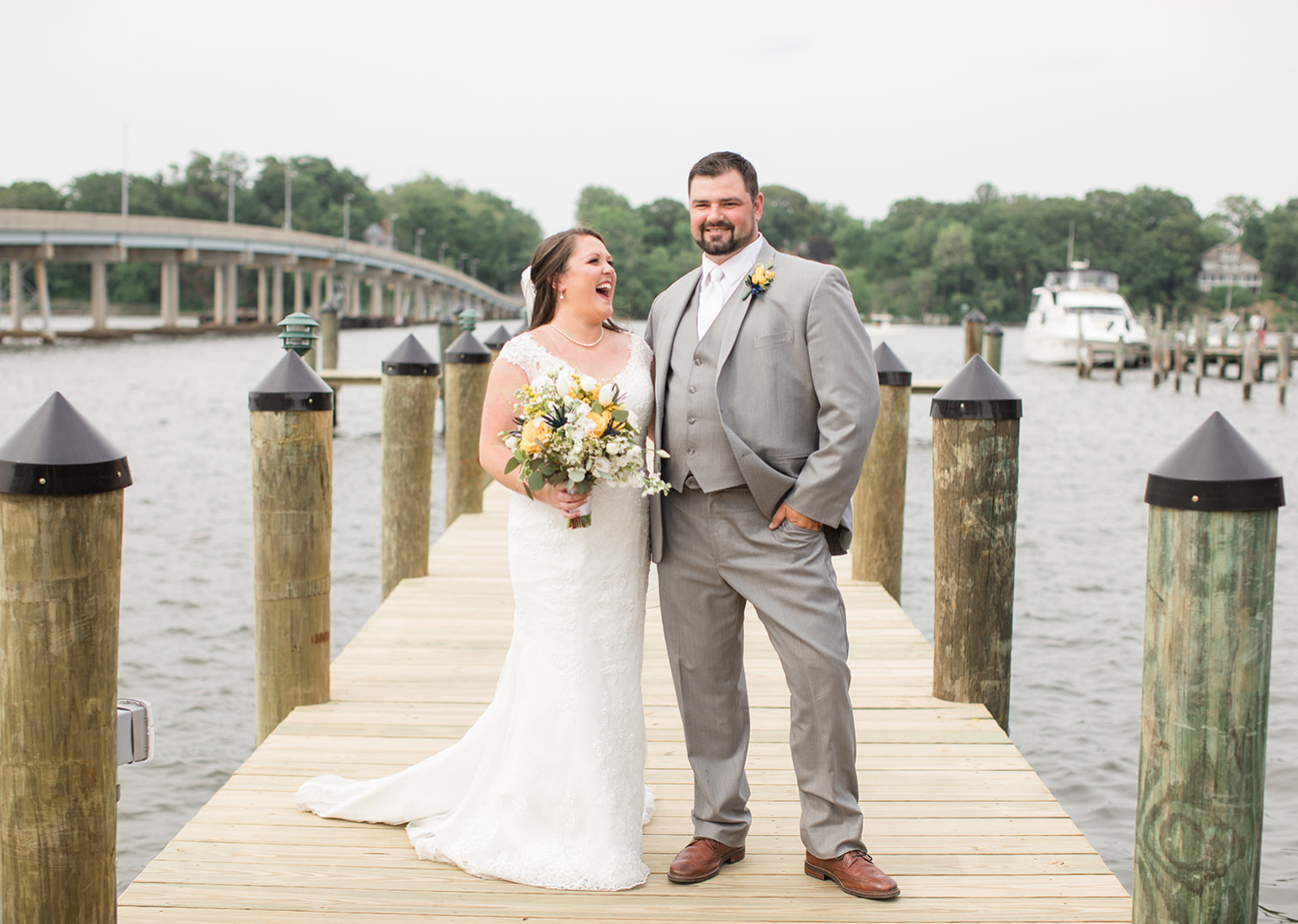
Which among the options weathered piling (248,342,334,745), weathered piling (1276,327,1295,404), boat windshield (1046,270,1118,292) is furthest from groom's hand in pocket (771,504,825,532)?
boat windshield (1046,270,1118,292)

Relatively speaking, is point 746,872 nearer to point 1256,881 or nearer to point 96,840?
point 1256,881

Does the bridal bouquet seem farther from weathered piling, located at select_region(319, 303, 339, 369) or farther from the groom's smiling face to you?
weathered piling, located at select_region(319, 303, 339, 369)

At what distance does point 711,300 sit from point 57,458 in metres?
1.75

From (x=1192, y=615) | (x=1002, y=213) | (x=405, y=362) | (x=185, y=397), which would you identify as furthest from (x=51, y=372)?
(x=1002, y=213)

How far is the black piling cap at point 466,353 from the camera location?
9047 mm

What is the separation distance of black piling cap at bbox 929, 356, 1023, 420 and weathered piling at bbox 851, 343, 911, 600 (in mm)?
2167

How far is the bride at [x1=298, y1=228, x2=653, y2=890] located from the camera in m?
3.45

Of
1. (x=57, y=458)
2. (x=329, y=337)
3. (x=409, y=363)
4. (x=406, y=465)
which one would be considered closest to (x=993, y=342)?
(x=329, y=337)

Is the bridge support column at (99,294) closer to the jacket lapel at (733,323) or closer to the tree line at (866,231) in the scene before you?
the tree line at (866,231)

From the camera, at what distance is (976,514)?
4609 millimetres

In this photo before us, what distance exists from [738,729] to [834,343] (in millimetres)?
1154

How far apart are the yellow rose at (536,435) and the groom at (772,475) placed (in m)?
0.41

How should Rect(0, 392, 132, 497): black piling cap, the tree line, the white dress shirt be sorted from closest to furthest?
Rect(0, 392, 132, 497): black piling cap
the white dress shirt
the tree line

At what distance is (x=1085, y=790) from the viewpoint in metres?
6.58
